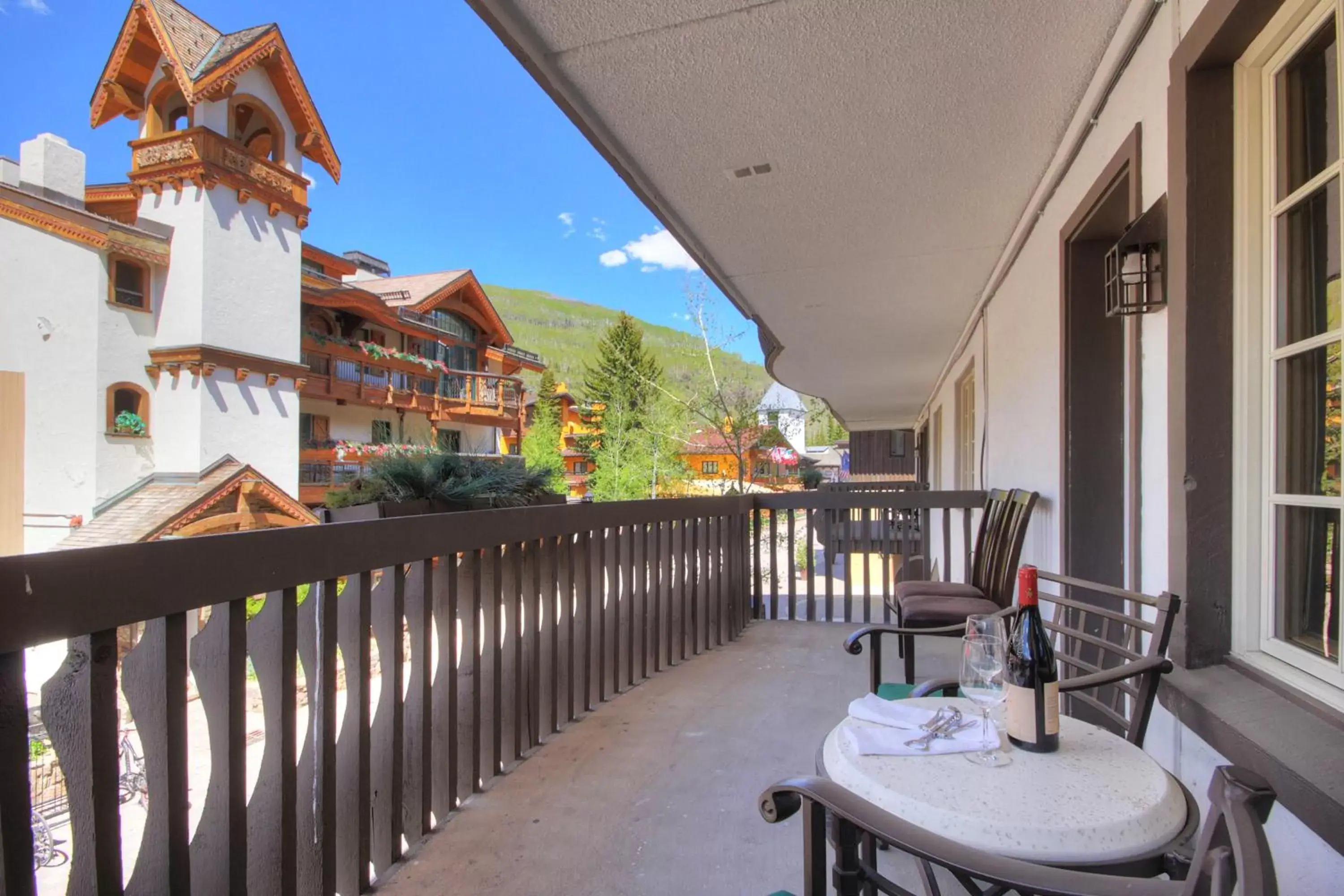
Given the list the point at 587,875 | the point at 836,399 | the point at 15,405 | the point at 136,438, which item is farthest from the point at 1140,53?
the point at 836,399

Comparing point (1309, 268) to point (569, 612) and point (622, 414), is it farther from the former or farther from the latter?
point (622, 414)

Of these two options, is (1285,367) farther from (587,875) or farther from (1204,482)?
(587,875)

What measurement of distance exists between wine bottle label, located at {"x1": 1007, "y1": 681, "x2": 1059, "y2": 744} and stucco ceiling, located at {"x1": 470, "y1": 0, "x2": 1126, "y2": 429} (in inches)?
65.2

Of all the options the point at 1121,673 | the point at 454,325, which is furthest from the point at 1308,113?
the point at 454,325

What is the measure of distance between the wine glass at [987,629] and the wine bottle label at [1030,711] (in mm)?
107

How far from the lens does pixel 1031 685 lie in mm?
1023

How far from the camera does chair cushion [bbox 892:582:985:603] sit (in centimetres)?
309

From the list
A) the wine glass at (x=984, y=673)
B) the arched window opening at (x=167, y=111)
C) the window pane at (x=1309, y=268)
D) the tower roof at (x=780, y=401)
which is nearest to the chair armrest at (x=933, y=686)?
the wine glass at (x=984, y=673)

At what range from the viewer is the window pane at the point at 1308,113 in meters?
1.09

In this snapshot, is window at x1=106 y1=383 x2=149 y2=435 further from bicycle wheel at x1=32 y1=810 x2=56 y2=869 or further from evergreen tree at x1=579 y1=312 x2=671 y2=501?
evergreen tree at x1=579 y1=312 x2=671 y2=501

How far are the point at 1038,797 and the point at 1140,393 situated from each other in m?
1.32

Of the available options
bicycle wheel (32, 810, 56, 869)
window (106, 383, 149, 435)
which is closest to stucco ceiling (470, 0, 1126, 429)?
bicycle wheel (32, 810, 56, 869)

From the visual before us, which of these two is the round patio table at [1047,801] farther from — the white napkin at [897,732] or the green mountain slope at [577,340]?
the green mountain slope at [577,340]

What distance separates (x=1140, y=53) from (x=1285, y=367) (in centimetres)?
102
